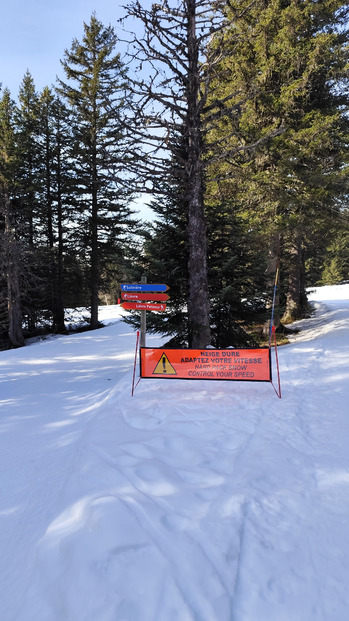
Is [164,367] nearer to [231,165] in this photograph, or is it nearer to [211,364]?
[211,364]

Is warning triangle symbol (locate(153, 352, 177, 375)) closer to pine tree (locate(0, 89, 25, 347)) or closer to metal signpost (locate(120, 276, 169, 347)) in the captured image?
metal signpost (locate(120, 276, 169, 347))

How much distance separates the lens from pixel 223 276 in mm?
10055

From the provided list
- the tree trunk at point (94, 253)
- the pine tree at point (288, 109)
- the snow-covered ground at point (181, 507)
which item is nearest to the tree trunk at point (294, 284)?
the pine tree at point (288, 109)

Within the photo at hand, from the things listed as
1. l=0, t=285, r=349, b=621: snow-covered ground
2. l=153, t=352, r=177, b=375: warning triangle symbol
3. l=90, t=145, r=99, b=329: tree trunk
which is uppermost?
l=90, t=145, r=99, b=329: tree trunk

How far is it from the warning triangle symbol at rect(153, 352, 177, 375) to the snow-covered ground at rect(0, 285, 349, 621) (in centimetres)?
41

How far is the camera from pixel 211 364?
5.96 metres

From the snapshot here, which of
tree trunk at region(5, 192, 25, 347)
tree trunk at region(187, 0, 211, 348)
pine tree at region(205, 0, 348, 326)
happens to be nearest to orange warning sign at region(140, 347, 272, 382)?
tree trunk at region(187, 0, 211, 348)

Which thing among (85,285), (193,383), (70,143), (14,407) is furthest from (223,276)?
(70,143)

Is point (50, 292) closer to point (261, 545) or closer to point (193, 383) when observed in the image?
point (193, 383)

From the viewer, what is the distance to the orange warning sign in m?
5.85

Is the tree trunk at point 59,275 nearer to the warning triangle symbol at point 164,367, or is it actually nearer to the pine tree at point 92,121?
the pine tree at point 92,121

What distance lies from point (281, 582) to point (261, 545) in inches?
12.3

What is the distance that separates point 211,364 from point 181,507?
3160 mm

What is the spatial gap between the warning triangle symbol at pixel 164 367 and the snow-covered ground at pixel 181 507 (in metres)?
0.41
